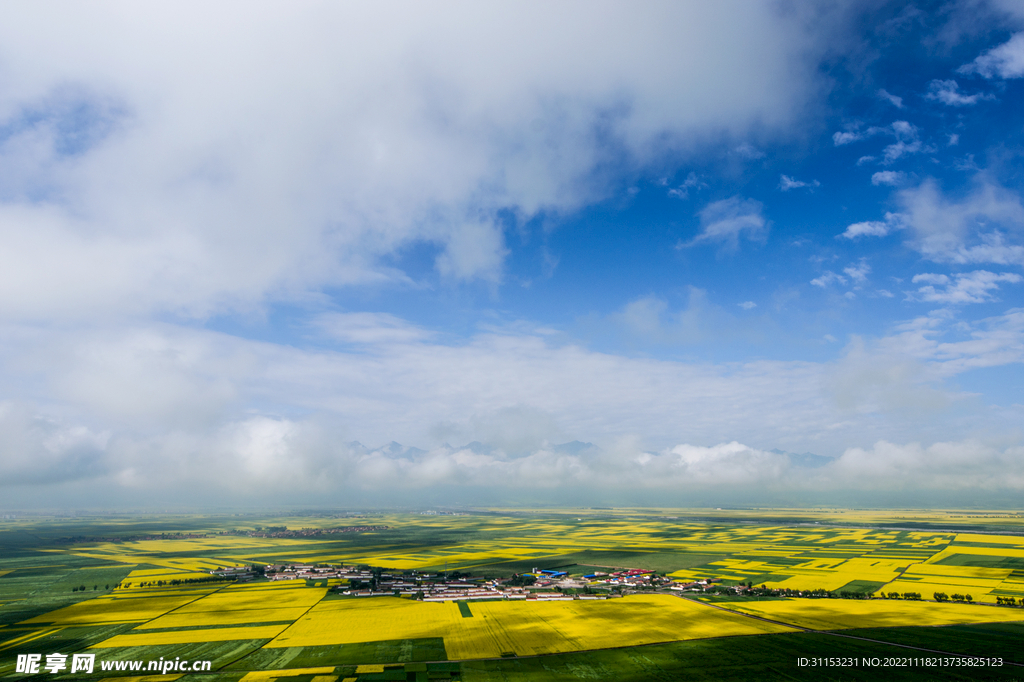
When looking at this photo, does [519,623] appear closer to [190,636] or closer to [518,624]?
[518,624]

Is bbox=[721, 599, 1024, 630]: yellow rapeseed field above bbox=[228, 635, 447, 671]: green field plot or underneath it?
underneath

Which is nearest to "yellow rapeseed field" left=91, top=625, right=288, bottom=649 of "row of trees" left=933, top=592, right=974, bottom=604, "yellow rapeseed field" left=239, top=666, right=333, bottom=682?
"yellow rapeseed field" left=239, top=666, right=333, bottom=682

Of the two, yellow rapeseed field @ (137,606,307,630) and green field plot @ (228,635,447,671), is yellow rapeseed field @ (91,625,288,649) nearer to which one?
yellow rapeseed field @ (137,606,307,630)

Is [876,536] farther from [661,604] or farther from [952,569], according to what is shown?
[661,604]

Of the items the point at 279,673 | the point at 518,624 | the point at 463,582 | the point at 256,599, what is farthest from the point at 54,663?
the point at 463,582

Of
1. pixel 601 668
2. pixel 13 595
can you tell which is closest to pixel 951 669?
pixel 601 668

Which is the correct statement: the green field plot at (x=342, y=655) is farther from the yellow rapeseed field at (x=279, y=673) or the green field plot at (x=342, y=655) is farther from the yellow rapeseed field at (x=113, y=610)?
the yellow rapeseed field at (x=113, y=610)
